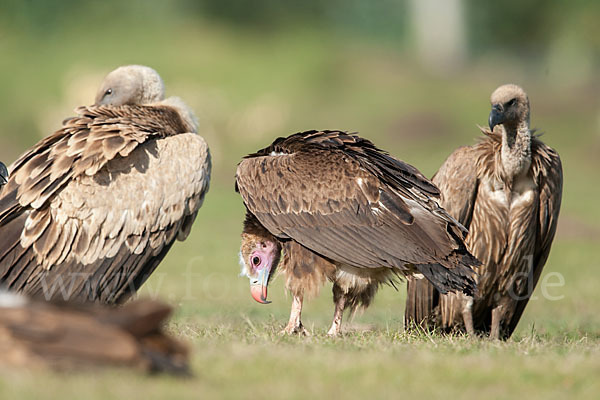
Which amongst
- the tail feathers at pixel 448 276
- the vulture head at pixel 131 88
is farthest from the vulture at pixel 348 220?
the vulture head at pixel 131 88

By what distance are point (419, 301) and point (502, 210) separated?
39.6 inches

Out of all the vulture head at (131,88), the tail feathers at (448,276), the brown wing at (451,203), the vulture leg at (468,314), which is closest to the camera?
the tail feathers at (448,276)

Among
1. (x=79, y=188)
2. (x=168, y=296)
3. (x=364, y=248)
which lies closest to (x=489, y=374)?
(x=364, y=248)

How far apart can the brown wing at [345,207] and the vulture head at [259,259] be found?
1.27 feet

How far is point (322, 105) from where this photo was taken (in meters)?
29.7

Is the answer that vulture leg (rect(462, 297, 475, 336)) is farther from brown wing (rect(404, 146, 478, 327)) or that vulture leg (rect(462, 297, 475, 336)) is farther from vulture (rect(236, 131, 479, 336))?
vulture (rect(236, 131, 479, 336))

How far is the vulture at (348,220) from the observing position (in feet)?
21.0

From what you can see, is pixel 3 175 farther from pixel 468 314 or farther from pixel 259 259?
pixel 468 314

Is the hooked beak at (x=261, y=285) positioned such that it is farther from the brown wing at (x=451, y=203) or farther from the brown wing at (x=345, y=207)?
the brown wing at (x=451, y=203)

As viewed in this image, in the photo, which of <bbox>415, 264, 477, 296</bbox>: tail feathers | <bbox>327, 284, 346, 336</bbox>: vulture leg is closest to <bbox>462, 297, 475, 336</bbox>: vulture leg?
<bbox>327, 284, 346, 336</bbox>: vulture leg

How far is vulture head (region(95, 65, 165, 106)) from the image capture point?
8.99m

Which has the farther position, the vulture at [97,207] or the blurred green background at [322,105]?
the vulture at [97,207]

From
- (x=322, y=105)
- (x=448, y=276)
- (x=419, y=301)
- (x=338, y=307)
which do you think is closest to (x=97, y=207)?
(x=338, y=307)

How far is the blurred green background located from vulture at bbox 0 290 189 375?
0.10m
